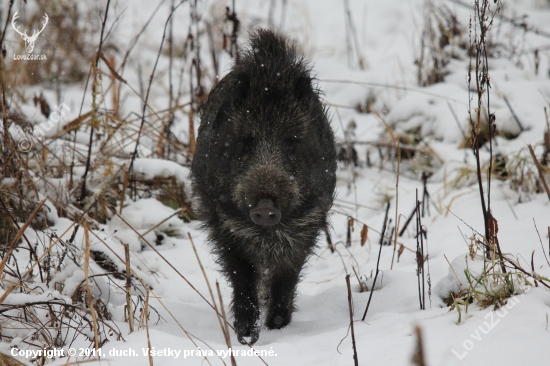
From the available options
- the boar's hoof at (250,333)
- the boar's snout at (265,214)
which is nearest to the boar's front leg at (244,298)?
the boar's hoof at (250,333)

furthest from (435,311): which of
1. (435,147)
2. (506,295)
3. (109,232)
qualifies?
(435,147)

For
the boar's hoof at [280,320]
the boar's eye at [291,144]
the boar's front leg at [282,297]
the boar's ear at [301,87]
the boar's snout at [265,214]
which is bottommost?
the boar's hoof at [280,320]

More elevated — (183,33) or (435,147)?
(183,33)

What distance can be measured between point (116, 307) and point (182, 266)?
1.11 meters

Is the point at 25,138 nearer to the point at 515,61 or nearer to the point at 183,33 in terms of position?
the point at 515,61

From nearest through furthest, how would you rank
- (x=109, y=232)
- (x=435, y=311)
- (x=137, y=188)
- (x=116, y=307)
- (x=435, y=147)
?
(x=435, y=311) < (x=116, y=307) < (x=109, y=232) < (x=137, y=188) < (x=435, y=147)

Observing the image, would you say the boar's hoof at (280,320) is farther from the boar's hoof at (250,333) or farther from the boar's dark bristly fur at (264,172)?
the boar's hoof at (250,333)

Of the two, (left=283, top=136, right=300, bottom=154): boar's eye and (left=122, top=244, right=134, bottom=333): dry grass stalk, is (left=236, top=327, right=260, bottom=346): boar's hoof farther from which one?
(left=283, top=136, right=300, bottom=154): boar's eye

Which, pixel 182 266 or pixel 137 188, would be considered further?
pixel 137 188

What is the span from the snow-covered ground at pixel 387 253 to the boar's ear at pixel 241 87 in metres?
0.58

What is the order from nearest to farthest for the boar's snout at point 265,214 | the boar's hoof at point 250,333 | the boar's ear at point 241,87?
the boar's snout at point 265,214, the boar's hoof at point 250,333, the boar's ear at point 241,87

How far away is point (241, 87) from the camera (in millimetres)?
3143

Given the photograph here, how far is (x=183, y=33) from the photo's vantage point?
1116 centimetres

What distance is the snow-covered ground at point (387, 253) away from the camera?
227 centimetres
